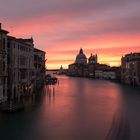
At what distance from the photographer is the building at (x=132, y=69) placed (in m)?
130

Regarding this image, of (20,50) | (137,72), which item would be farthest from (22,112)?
(137,72)

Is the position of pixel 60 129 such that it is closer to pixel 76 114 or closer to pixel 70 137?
pixel 70 137

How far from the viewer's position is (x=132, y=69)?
138000 mm

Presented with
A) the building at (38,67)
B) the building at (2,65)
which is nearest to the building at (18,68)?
the building at (2,65)

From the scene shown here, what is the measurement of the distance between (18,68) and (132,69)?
273 ft

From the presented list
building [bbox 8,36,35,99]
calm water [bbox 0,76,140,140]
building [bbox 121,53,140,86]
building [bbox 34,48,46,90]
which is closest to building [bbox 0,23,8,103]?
calm water [bbox 0,76,140,140]

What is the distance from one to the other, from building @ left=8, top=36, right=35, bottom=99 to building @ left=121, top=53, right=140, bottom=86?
63900 mm

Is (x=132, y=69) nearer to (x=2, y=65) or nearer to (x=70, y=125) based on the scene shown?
(x=2, y=65)

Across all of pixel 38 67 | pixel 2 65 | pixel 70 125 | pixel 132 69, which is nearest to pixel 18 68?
pixel 2 65

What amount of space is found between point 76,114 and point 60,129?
11.3 meters

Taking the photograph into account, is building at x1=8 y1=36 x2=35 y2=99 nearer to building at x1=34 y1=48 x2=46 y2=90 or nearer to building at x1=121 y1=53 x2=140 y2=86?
building at x1=34 y1=48 x2=46 y2=90

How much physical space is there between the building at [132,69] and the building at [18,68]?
63900mm

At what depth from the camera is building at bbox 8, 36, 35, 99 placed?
59062 millimetres

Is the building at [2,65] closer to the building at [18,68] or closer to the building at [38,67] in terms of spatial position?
the building at [18,68]
